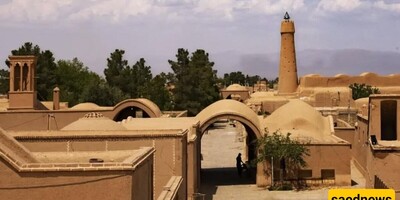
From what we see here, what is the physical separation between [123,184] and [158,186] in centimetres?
877

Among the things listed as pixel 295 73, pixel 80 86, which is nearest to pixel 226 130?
pixel 295 73

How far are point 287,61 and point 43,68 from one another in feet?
86.7

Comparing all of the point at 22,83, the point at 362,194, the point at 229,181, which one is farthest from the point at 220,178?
A: the point at 362,194

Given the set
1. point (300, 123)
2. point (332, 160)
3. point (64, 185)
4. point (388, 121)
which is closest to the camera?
point (64, 185)

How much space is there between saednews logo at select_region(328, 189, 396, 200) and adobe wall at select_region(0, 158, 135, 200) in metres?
4.72

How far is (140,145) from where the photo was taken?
1831 centimetres

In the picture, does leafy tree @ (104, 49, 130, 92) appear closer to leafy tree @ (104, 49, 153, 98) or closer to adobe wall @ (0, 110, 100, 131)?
leafy tree @ (104, 49, 153, 98)

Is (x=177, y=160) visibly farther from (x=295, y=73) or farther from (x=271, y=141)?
(x=295, y=73)

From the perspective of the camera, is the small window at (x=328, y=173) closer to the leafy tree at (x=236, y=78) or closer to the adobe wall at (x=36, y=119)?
the adobe wall at (x=36, y=119)

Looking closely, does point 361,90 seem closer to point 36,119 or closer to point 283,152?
point 283,152

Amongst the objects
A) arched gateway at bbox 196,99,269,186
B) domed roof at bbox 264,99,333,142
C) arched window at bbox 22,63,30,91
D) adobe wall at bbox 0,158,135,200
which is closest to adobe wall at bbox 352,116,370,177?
domed roof at bbox 264,99,333,142

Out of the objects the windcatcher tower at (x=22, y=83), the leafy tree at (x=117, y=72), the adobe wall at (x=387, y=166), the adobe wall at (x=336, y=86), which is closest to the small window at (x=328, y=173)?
the adobe wall at (x=387, y=166)

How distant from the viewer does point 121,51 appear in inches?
2506

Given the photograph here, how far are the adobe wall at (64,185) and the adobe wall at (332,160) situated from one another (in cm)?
1631
